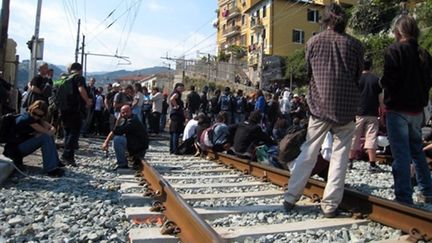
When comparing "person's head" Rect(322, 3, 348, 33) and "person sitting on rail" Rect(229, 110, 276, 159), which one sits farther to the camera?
"person sitting on rail" Rect(229, 110, 276, 159)

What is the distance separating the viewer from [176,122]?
11.9 m

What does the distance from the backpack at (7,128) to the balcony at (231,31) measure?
227ft

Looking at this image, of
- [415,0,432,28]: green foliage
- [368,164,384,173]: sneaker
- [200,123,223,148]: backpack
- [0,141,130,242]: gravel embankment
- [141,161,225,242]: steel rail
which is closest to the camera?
[141,161,225,242]: steel rail

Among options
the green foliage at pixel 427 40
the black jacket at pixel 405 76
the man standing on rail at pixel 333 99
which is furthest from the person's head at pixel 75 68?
the green foliage at pixel 427 40

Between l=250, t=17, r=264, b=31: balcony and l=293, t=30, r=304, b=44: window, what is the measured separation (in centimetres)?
438

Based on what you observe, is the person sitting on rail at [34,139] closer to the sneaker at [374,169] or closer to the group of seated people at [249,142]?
the group of seated people at [249,142]

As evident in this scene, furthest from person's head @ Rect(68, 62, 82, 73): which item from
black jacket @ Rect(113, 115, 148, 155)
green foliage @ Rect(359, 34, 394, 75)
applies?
green foliage @ Rect(359, 34, 394, 75)

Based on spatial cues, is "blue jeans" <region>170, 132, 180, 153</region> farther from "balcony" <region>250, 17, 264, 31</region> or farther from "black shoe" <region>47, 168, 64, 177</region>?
"balcony" <region>250, 17, 264, 31</region>

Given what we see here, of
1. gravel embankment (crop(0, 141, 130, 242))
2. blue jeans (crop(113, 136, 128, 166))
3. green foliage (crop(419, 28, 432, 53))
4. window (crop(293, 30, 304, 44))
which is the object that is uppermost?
window (crop(293, 30, 304, 44))

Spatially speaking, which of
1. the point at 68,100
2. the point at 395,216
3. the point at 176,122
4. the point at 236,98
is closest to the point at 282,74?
the point at 236,98

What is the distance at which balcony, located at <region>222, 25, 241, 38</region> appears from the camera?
75.1m

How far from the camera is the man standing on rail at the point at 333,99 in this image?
14.7 ft

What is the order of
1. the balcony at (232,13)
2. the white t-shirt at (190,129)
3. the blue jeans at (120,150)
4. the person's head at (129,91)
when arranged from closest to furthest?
the blue jeans at (120,150)
the white t-shirt at (190,129)
the person's head at (129,91)
the balcony at (232,13)

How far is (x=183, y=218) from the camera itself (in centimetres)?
398
